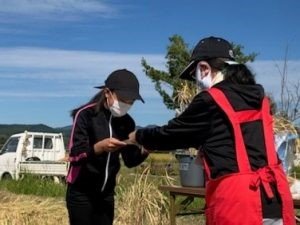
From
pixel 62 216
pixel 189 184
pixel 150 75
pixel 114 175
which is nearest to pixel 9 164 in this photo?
pixel 150 75

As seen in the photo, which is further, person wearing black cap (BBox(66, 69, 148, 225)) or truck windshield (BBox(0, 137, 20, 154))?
truck windshield (BBox(0, 137, 20, 154))

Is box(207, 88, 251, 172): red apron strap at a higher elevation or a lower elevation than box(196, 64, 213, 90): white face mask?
lower

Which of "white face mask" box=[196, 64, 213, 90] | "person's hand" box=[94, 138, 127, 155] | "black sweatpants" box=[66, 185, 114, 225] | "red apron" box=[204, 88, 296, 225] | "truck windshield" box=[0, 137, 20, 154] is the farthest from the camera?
"truck windshield" box=[0, 137, 20, 154]

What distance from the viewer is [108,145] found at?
3709 millimetres

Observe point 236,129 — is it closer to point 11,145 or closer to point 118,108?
point 118,108

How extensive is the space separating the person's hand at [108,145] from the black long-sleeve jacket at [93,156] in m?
0.10

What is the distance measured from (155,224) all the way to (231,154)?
4.56 metres

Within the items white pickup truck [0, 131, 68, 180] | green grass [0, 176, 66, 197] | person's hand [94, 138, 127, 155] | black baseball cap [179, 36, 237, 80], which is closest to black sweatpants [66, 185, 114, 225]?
person's hand [94, 138, 127, 155]

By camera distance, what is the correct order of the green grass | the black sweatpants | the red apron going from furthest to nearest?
the green grass → the black sweatpants → the red apron

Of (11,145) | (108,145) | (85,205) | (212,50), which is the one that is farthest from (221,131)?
(11,145)

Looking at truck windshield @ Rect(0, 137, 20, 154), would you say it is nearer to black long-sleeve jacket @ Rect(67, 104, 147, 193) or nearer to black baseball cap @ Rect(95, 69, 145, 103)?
black long-sleeve jacket @ Rect(67, 104, 147, 193)

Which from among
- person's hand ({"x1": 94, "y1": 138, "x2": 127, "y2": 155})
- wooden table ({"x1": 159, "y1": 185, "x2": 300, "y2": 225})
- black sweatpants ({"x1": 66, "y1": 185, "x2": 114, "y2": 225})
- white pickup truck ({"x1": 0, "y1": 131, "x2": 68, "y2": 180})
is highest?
white pickup truck ({"x1": 0, "y1": 131, "x2": 68, "y2": 180})

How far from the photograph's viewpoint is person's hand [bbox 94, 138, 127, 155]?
3660mm

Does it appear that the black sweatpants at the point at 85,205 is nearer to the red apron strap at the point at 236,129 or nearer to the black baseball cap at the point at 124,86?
the black baseball cap at the point at 124,86
